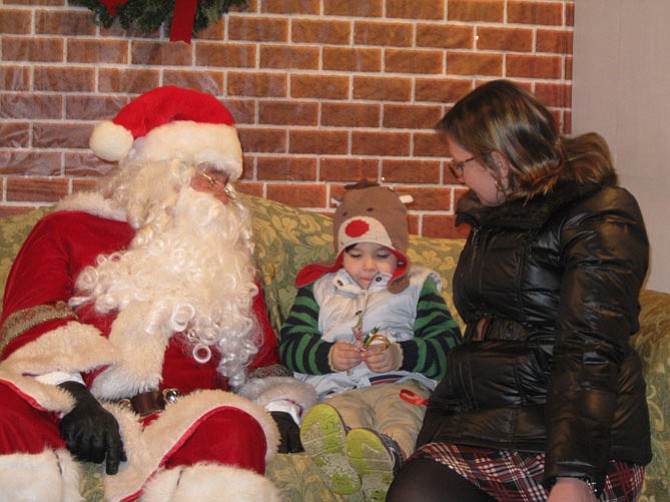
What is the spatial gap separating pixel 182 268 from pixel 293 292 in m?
0.58

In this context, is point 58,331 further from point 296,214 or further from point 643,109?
point 643,109

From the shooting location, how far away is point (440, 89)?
3.62m

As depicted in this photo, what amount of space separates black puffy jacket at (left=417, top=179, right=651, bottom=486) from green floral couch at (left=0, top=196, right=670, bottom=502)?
0.24m

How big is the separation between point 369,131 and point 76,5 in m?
1.29

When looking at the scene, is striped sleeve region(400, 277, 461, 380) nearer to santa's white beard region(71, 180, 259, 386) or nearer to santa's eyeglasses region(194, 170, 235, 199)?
santa's white beard region(71, 180, 259, 386)

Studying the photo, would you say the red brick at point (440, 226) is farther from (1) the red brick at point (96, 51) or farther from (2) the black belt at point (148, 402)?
(2) the black belt at point (148, 402)

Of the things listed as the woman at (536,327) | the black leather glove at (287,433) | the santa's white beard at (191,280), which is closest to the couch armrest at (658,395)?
the woman at (536,327)

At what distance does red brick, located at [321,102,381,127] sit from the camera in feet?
11.7

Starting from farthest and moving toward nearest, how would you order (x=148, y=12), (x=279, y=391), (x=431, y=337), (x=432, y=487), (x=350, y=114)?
1. (x=350, y=114)
2. (x=148, y=12)
3. (x=431, y=337)
4. (x=279, y=391)
5. (x=432, y=487)

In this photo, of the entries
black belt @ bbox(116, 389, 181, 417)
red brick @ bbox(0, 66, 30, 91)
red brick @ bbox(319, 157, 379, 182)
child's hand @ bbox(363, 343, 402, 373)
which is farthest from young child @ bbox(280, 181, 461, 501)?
red brick @ bbox(0, 66, 30, 91)

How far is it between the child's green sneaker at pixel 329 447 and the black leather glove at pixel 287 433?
0.16m

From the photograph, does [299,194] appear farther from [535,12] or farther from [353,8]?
[535,12]

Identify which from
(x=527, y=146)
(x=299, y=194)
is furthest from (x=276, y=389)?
(x=299, y=194)

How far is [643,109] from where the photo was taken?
309cm
